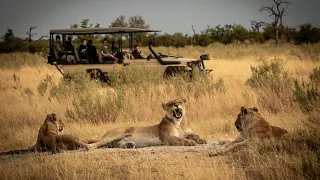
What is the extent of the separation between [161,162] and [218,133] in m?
2.81

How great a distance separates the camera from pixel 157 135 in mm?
9023

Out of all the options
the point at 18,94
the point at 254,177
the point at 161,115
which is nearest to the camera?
the point at 254,177

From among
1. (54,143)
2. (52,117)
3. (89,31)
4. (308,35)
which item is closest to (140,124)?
(52,117)

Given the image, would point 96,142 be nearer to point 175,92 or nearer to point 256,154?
point 256,154

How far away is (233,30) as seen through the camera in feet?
170

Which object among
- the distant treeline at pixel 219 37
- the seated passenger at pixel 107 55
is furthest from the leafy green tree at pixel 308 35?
the seated passenger at pixel 107 55

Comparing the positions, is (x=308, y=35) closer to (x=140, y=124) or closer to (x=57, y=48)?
(x=57, y=48)

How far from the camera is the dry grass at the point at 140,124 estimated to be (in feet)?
22.5

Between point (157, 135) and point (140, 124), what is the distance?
2.04 m

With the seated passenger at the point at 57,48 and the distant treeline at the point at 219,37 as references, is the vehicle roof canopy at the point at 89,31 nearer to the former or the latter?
the seated passenger at the point at 57,48

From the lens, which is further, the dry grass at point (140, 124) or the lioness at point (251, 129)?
the lioness at point (251, 129)

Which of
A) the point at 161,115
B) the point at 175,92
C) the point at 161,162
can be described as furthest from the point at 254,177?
the point at 175,92

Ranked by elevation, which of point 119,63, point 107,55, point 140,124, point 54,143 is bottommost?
point 140,124

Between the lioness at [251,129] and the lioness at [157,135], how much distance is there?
72 centimetres
